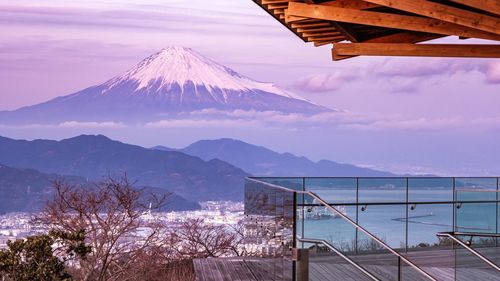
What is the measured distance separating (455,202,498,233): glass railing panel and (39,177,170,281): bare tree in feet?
33.5

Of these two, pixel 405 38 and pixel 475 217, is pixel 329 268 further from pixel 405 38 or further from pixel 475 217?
pixel 405 38

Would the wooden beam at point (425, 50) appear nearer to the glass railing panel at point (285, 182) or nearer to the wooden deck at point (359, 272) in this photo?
the glass railing panel at point (285, 182)

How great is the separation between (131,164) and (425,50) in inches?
1830

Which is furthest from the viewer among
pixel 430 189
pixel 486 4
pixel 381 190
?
pixel 430 189

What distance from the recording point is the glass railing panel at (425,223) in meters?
11.9

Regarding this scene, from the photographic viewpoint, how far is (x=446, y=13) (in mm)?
7754

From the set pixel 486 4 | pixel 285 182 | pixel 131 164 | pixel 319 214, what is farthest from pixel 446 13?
pixel 131 164

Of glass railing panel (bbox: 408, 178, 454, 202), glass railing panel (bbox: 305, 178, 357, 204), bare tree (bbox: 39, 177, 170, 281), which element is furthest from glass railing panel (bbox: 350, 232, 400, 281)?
bare tree (bbox: 39, 177, 170, 281)

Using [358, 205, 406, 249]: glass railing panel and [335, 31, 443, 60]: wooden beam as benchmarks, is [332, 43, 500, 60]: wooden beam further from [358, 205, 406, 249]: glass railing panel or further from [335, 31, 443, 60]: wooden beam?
[358, 205, 406, 249]: glass railing panel

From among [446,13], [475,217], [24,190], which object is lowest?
[24,190]

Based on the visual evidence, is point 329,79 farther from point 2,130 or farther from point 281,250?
point 281,250

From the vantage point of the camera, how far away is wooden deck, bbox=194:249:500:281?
29.9 feet

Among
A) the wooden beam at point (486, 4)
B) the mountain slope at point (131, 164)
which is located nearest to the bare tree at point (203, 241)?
the wooden beam at point (486, 4)

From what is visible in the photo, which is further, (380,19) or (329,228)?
(329,228)
